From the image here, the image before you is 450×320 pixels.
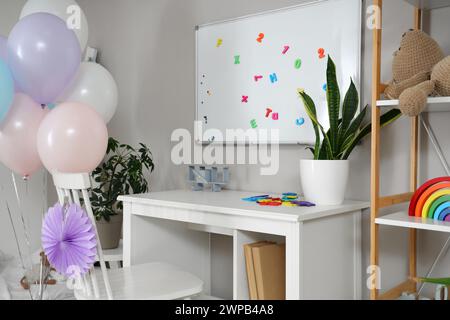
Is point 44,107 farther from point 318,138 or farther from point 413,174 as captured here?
point 413,174

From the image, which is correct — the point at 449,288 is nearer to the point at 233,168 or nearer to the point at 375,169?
the point at 375,169

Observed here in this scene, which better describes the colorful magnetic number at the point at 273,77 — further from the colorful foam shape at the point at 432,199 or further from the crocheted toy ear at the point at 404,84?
the colorful foam shape at the point at 432,199

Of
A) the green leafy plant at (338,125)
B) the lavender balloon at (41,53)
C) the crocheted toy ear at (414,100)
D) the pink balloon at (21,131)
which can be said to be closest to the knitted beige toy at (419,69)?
the crocheted toy ear at (414,100)

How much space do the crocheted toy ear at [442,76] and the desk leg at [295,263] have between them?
63 centimetres

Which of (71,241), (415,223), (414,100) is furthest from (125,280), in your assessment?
(414,100)

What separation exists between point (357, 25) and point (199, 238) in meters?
1.36

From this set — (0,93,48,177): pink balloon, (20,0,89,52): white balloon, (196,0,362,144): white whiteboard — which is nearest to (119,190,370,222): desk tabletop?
(196,0,362,144): white whiteboard

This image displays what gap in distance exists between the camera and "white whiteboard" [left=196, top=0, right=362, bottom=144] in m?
2.09

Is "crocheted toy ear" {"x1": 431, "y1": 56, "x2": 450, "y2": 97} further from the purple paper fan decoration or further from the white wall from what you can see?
the purple paper fan decoration

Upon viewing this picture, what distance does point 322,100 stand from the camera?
2.14 metres

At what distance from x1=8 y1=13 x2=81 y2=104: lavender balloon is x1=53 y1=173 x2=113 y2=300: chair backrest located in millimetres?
308

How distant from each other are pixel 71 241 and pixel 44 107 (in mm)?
499

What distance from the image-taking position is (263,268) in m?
1.84
